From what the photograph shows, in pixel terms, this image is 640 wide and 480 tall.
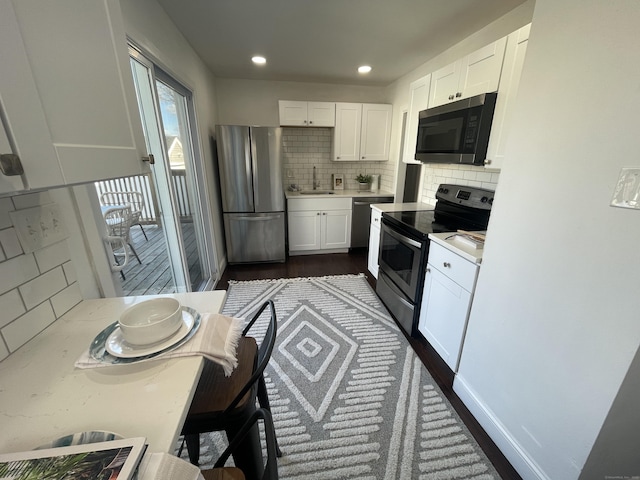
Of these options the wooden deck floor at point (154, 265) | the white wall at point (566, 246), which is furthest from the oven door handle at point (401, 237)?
the wooden deck floor at point (154, 265)

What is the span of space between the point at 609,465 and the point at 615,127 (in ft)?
4.03

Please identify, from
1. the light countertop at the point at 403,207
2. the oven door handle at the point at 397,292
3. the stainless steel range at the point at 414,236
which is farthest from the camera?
the light countertop at the point at 403,207

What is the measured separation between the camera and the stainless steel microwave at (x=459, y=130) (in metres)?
1.67

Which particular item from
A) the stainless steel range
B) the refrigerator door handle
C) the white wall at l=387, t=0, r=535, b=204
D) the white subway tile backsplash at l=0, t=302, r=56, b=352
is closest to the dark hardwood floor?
the stainless steel range

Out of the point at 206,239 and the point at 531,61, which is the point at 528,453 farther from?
the point at 206,239

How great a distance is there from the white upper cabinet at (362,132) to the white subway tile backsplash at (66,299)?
329 centimetres

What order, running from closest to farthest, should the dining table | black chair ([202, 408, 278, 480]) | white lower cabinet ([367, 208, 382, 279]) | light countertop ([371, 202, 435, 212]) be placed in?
the dining table → black chair ([202, 408, 278, 480]) → light countertop ([371, 202, 435, 212]) → white lower cabinet ([367, 208, 382, 279])

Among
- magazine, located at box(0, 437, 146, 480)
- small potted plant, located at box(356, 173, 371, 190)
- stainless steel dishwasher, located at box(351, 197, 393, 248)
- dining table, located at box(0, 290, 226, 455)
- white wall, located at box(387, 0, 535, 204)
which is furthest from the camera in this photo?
small potted plant, located at box(356, 173, 371, 190)

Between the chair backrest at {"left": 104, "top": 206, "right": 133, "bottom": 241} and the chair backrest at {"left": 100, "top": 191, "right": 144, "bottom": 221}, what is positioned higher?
the chair backrest at {"left": 100, "top": 191, "right": 144, "bottom": 221}

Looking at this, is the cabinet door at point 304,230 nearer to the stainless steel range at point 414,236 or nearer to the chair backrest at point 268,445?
the stainless steel range at point 414,236

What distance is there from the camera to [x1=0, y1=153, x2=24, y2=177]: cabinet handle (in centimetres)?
45

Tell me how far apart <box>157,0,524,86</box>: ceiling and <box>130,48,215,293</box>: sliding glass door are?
1.81 feet

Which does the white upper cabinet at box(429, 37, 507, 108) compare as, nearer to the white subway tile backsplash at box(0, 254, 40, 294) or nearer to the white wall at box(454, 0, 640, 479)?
the white wall at box(454, 0, 640, 479)

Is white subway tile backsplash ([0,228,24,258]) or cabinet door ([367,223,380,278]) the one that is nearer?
white subway tile backsplash ([0,228,24,258])
